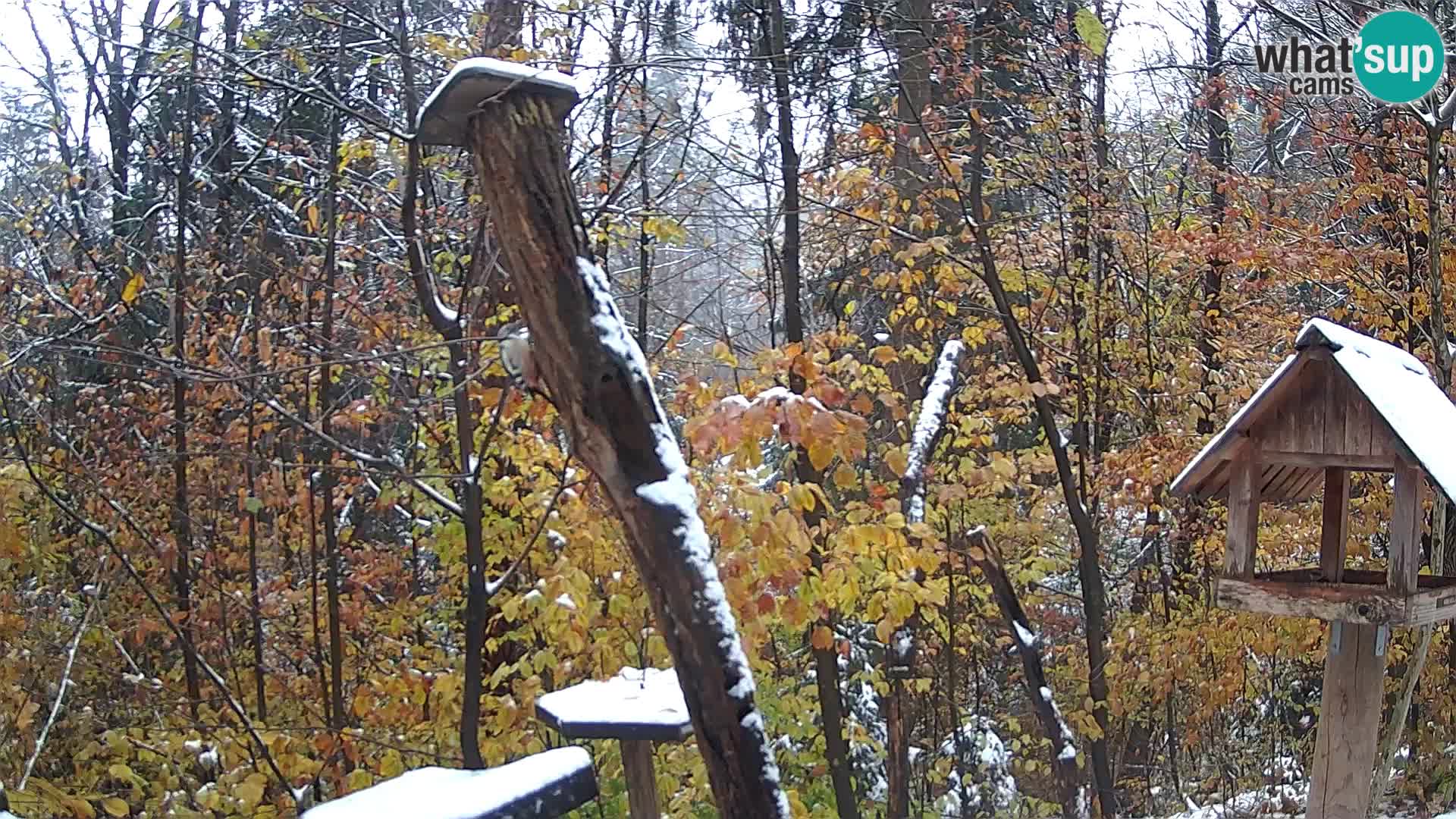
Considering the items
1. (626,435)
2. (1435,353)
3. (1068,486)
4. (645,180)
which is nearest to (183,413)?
(645,180)

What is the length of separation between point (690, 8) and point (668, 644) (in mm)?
5884

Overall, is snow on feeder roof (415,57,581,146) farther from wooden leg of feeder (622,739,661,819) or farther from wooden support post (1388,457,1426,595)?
wooden support post (1388,457,1426,595)

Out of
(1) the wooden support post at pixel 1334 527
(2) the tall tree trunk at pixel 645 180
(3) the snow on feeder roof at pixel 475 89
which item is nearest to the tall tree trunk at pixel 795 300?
(2) the tall tree trunk at pixel 645 180

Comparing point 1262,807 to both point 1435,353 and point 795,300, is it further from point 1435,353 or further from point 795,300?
point 795,300

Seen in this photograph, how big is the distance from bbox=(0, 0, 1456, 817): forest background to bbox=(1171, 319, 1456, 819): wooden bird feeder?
137 centimetres

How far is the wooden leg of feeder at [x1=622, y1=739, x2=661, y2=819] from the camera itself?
371 cm

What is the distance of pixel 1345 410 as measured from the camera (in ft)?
11.2

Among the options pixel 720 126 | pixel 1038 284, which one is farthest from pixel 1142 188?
pixel 720 126

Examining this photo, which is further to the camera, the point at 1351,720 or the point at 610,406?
the point at 1351,720

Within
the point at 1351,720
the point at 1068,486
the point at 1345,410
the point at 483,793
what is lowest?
the point at 1351,720

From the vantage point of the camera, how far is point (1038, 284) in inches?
270

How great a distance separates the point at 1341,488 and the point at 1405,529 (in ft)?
1.20

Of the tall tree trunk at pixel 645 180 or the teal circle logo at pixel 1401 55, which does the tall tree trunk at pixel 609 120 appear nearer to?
the tall tree trunk at pixel 645 180

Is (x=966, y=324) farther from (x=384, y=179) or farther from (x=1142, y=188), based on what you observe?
(x=384, y=179)
